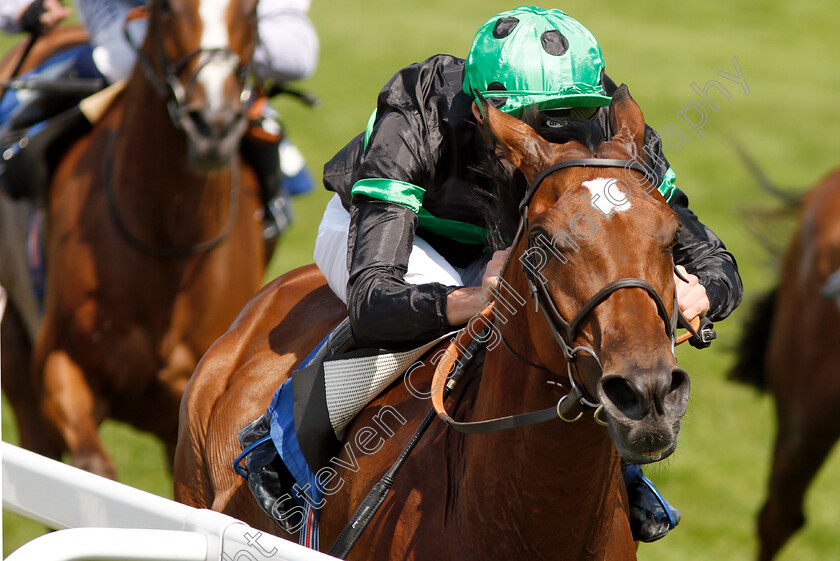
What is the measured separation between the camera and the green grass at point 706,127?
20.2ft

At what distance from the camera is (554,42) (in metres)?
2.57

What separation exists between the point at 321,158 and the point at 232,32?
825 centimetres

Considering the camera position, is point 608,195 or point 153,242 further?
point 153,242

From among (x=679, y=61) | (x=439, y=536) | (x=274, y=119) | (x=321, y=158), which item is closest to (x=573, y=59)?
(x=439, y=536)

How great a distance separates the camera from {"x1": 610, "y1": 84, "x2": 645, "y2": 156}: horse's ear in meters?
2.28

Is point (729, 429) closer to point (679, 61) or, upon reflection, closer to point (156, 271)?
point (156, 271)

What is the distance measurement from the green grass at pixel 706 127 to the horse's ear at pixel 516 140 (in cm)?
73

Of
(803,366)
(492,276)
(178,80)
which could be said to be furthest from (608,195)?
(803,366)

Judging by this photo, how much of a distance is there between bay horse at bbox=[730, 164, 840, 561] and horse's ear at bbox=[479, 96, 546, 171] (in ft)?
10.5

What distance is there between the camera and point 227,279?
16.2ft

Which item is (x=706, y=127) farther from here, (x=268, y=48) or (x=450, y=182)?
(x=450, y=182)

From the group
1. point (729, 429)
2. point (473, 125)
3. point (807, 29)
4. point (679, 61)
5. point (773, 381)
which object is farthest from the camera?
point (807, 29)

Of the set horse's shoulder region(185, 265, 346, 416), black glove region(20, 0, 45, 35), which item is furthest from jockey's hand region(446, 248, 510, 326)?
black glove region(20, 0, 45, 35)

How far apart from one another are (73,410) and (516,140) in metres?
2.94
